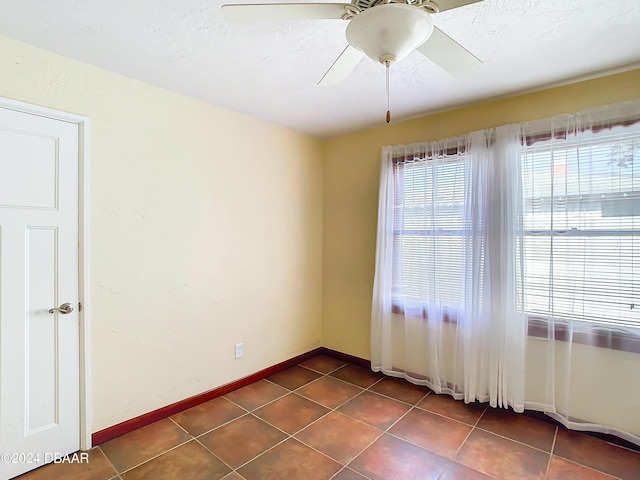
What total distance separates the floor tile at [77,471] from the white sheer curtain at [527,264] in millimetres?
2361

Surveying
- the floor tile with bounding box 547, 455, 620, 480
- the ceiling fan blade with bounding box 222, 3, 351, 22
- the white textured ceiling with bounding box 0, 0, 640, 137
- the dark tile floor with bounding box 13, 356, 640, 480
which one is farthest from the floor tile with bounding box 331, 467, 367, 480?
the white textured ceiling with bounding box 0, 0, 640, 137

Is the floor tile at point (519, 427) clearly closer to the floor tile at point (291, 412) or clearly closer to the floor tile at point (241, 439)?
the floor tile at point (291, 412)

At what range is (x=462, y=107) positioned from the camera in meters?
2.74

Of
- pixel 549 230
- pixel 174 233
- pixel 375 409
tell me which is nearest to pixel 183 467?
pixel 375 409

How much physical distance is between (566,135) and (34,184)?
3393 mm

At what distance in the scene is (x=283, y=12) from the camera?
116 cm

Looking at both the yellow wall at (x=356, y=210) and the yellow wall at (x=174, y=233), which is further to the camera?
the yellow wall at (x=356, y=210)

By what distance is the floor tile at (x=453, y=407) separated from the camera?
2451mm

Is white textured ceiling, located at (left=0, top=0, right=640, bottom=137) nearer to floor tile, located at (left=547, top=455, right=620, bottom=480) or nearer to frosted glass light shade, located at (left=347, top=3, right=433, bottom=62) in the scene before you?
frosted glass light shade, located at (left=347, top=3, right=433, bottom=62)

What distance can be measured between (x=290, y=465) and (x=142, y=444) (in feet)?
3.25

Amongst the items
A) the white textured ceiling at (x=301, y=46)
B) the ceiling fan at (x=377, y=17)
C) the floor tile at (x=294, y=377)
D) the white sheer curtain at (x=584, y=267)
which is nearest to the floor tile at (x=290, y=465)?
the floor tile at (x=294, y=377)

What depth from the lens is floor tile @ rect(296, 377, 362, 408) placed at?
8.91 ft

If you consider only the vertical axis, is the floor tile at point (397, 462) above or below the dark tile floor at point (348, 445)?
below

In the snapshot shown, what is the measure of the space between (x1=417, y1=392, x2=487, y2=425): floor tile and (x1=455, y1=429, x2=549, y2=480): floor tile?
0.22m
